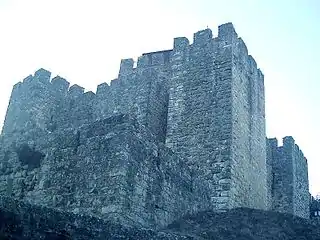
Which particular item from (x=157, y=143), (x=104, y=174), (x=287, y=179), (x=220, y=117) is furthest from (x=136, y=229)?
(x=287, y=179)

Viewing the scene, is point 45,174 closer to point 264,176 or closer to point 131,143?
point 131,143

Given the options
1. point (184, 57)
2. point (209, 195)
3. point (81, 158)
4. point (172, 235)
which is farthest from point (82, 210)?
point (184, 57)

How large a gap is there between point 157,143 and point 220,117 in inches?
167

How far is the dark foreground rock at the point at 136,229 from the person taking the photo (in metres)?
5.90

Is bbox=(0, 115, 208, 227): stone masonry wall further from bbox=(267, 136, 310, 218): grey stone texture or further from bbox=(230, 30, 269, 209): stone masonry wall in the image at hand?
bbox=(267, 136, 310, 218): grey stone texture

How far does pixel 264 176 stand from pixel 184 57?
5.68 meters

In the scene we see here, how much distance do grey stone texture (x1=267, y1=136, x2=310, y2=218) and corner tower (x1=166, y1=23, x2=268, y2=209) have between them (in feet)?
20.3

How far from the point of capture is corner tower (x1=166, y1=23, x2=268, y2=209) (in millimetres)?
14930

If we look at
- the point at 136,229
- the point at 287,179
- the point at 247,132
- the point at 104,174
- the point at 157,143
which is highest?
the point at 287,179

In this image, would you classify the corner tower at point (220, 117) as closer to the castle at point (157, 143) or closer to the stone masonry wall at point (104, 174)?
the castle at point (157, 143)

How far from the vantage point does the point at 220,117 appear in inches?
619

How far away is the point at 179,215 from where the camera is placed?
12.5 metres

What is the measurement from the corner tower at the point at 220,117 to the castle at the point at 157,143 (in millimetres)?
39

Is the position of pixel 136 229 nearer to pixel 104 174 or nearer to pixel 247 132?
pixel 104 174
